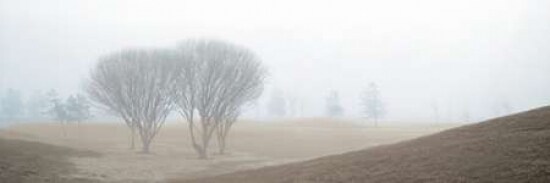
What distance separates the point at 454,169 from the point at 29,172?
2481 cm

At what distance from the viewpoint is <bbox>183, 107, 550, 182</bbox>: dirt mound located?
19.6m

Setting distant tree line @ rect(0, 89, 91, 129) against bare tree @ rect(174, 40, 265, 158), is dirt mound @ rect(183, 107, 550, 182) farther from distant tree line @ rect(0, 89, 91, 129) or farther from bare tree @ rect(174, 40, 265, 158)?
distant tree line @ rect(0, 89, 91, 129)

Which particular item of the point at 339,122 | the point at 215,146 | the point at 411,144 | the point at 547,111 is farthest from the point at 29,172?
the point at 339,122

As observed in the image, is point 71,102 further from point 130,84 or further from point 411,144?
point 411,144

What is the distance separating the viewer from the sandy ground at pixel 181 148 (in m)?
41.2

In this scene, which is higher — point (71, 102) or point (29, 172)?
point (71, 102)

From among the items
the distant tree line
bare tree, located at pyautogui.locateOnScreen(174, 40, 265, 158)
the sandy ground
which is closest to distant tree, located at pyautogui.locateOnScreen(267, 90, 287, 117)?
the sandy ground

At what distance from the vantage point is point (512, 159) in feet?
67.1

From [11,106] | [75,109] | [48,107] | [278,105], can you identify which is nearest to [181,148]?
[75,109]

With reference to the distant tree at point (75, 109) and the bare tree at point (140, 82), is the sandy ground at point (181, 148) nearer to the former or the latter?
the distant tree at point (75, 109)

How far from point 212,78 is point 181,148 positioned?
56.8 feet

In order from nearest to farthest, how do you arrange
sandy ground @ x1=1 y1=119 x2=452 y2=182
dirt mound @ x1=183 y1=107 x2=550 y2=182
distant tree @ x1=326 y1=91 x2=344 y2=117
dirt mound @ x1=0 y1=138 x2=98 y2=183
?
dirt mound @ x1=183 y1=107 x2=550 y2=182 < dirt mound @ x1=0 y1=138 x2=98 y2=183 < sandy ground @ x1=1 y1=119 x2=452 y2=182 < distant tree @ x1=326 y1=91 x2=344 y2=117

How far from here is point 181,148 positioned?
6769 centimetres

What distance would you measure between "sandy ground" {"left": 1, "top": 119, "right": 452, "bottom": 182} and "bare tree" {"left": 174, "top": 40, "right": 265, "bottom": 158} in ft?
17.8
